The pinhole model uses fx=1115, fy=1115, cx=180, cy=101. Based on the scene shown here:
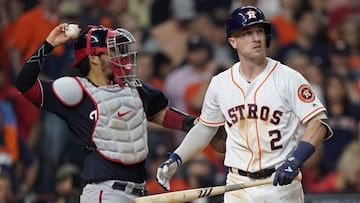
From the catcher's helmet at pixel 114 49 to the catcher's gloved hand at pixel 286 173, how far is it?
1.32m

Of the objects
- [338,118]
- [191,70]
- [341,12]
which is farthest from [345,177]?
[341,12]

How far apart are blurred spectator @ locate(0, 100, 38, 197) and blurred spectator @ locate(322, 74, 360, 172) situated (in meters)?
3.02

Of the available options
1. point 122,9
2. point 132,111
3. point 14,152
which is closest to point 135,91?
point 132,111

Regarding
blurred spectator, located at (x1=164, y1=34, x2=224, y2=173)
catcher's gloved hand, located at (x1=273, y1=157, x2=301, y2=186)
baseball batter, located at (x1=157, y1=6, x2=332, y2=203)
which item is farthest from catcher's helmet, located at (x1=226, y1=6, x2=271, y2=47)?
blurred spectator, located at (x1=164, y1=34, x2=224, y2=173)

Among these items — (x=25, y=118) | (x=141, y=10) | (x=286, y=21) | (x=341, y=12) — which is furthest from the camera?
(x=341, y=12)

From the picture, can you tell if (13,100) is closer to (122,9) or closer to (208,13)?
A: (122,9)

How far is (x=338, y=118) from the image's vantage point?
459 inches

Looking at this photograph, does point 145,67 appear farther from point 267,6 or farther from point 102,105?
point 102,105

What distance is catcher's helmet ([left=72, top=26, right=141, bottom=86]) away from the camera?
736 centimetres

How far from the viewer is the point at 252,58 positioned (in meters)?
7.02

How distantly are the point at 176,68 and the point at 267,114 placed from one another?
17.2 feet

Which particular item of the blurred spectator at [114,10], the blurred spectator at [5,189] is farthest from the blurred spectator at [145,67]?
the blurred spectator at [5,189]

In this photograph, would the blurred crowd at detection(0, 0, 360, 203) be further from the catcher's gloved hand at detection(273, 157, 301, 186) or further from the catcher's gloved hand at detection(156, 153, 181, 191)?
the catcher's gloved hand at detection(273, 157, 301, 186)

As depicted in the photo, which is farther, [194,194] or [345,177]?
[345,177]
